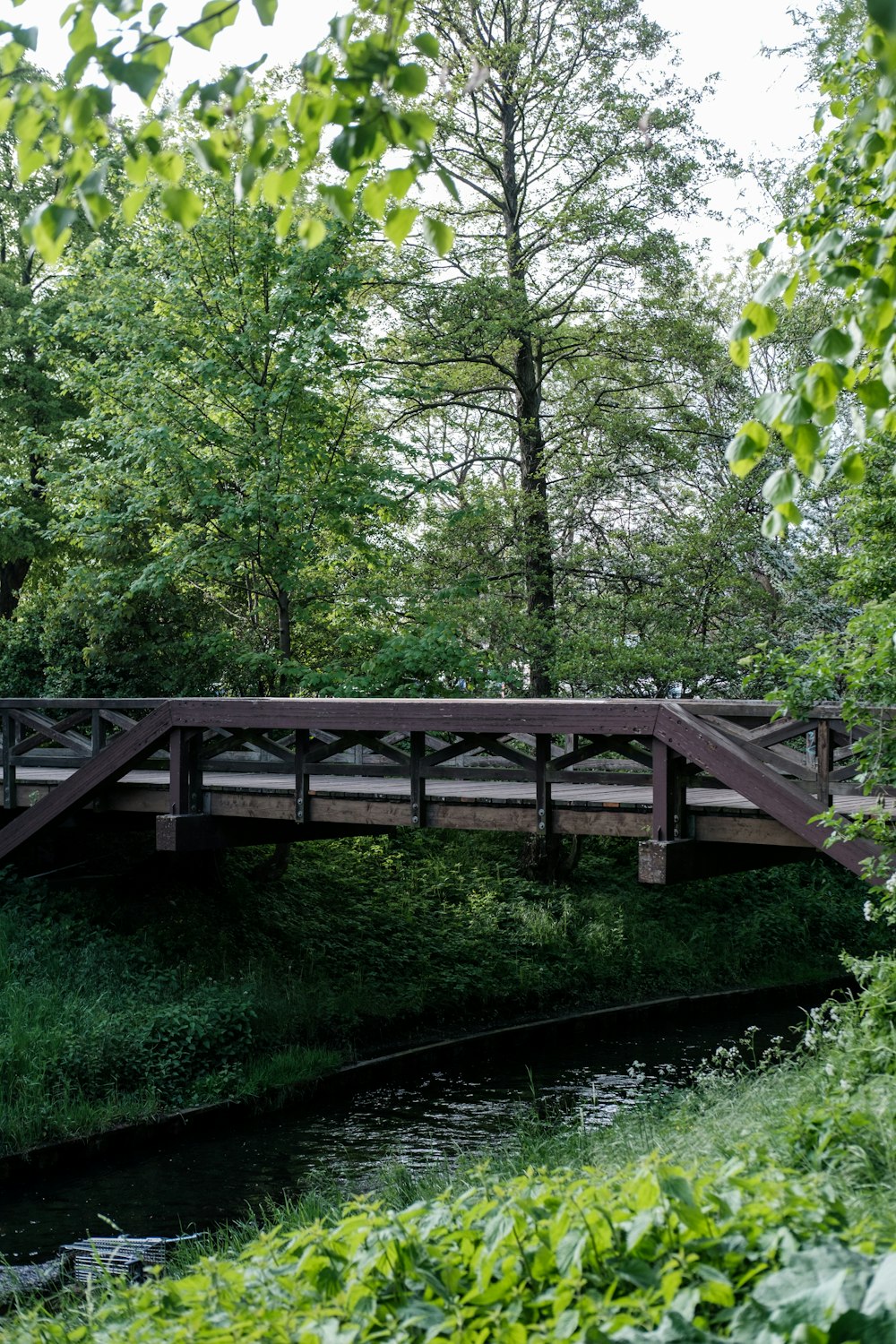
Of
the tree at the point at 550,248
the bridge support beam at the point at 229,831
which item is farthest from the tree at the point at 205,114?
the tree at the point at 550,248

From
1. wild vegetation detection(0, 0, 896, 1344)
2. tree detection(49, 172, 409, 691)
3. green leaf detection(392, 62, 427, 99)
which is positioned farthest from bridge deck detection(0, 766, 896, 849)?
green leaf detection(392, 62, 427, 99)

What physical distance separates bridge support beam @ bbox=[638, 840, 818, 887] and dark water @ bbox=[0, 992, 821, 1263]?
1347mm

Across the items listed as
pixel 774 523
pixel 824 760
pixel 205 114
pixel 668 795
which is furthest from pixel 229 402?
pixel 774 523

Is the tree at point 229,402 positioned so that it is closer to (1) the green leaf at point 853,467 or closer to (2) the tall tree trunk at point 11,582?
(2) the tall tree trunk at point 11,582

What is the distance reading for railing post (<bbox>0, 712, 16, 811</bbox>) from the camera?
1391cm

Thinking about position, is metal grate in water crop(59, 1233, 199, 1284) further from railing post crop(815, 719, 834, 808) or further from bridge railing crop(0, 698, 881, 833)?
railing post crop(815, 719, 834, 808)

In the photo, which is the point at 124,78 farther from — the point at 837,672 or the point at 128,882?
the point at 128,882

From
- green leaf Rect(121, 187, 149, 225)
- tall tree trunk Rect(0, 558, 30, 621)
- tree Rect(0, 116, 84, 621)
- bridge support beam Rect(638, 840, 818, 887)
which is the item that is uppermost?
tree Rect(0, 116, 84, 621)

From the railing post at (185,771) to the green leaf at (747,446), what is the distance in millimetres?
9484

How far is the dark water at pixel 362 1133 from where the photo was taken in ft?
30.1

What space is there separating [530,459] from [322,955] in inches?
350

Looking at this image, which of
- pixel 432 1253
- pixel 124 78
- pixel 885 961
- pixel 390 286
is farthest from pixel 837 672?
pixel 390 286

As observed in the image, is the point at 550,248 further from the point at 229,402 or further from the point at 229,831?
the point at 229,831

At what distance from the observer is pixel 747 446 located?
137 inches
